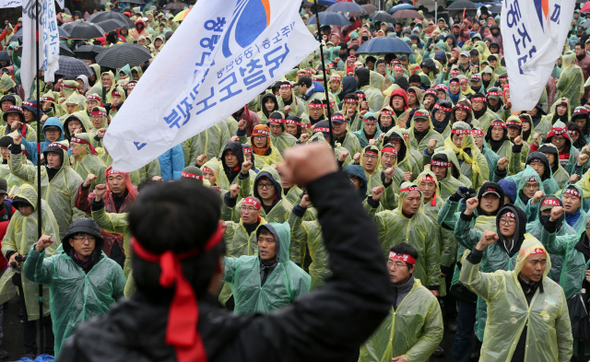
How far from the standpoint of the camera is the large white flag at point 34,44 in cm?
745

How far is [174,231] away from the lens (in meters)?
1.67

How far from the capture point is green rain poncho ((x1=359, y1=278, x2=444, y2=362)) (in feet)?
20.0

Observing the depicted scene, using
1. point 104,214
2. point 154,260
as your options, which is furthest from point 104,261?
point 154,260

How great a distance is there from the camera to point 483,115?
43.1 ft

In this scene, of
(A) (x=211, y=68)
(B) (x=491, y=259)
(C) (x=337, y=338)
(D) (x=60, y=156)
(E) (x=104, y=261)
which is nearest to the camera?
A: (C) (x=337, y=338)

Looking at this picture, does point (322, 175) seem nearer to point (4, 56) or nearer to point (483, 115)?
point (483, 115)

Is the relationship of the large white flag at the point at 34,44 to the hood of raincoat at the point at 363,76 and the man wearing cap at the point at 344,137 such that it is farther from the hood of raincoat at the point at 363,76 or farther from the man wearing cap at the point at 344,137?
the hood of raincoat at the point at 363,76

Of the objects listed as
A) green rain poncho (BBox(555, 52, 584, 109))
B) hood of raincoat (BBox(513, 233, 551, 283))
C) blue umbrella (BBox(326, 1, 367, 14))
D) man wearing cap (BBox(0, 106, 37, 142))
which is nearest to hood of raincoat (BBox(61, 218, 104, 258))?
hood of raincoat (BBox(513, 233, 551, 283))

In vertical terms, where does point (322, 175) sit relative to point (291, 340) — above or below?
→ above

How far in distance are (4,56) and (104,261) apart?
13.3 metres

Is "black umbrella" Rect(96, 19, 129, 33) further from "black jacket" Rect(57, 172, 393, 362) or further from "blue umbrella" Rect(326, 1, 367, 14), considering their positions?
"black jacket" Rect(57, 172, 393, 362)

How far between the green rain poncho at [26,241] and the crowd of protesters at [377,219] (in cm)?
2

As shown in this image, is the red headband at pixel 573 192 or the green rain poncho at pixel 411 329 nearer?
the green rain poncho at pixel 411 329

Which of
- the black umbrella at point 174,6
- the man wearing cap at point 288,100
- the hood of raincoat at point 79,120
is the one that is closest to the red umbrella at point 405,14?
the black umbrella at point 174,6
